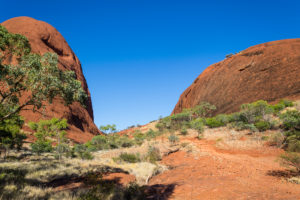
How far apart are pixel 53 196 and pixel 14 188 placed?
147cm

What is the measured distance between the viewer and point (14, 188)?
5258 mm

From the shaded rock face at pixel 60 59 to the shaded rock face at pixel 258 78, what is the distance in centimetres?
3371

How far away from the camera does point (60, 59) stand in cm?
4384

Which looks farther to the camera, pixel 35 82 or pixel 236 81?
pixel 236 81

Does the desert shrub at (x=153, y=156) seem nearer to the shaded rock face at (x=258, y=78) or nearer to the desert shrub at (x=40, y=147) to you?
the desert shrub at (x=40, y=147)

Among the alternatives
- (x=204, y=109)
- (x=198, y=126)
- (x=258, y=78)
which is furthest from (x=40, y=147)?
(x=258, y=78)

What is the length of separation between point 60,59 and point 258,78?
49.1 meters

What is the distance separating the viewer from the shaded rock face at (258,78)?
3331 cm

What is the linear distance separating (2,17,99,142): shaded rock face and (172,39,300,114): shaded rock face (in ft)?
111

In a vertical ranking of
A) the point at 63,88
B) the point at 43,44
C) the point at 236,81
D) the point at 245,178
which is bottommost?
the point at 245,178

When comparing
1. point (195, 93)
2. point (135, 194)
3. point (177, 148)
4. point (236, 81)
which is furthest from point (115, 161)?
point (195, 93)

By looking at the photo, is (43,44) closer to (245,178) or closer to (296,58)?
(245,178)

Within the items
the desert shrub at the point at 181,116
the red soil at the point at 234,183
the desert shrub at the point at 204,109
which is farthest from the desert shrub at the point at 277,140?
the desert shrub at the point at 204,109

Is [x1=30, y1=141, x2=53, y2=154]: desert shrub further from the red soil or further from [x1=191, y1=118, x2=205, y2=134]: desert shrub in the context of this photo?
[x1=191, y1=118, x2=205, y2=134]: desert shrub
